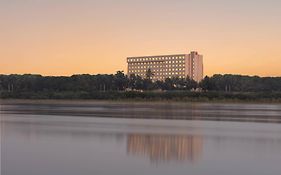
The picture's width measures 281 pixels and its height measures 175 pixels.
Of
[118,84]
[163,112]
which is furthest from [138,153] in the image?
[118,84]

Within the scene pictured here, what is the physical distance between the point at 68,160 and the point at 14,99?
93037 millimetres

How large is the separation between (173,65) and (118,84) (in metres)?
64.7

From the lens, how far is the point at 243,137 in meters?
20.8

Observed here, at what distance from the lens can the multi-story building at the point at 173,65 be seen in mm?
186375

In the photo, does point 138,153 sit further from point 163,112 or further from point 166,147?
point 163,112

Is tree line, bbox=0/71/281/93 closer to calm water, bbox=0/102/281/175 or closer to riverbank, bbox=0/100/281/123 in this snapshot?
riverbank, bbox=0/100/281/123

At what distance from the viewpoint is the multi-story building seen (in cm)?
18638

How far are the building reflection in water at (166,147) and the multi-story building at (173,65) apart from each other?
16436 cm

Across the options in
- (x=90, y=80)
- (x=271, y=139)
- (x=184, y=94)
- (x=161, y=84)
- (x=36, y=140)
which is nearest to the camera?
(x=36, y=140)

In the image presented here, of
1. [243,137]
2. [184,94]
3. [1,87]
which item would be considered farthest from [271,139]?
[1,87]

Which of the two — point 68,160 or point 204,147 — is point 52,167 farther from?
point 204,147

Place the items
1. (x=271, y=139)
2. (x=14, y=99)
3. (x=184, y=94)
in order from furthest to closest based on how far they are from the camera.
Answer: (x=14, y=99), (x=184, y=94), (x=271, y=139)

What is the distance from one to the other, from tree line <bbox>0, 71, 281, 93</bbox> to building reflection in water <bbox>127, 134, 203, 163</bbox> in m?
103

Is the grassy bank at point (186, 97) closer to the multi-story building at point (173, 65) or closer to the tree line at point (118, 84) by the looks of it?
the tree line at point (118, 84)
